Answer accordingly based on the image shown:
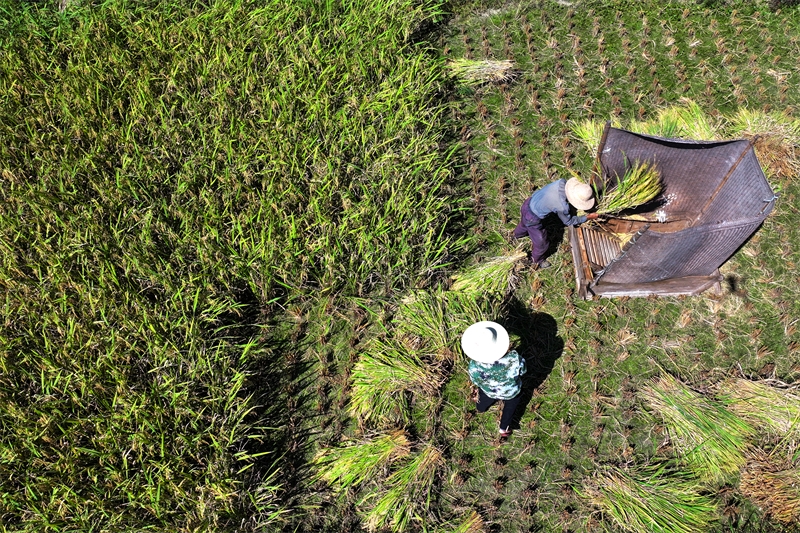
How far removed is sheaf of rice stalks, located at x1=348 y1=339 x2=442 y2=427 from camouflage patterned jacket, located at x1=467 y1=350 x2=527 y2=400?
1.68 ft

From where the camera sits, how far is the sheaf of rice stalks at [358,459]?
269 cm

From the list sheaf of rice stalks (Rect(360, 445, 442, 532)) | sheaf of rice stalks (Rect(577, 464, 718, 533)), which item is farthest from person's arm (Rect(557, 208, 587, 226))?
sheaf of rice stalks (Rect(360, 445, 442, 532))

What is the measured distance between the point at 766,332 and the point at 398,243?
2496mm

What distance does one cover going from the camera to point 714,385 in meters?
2.99

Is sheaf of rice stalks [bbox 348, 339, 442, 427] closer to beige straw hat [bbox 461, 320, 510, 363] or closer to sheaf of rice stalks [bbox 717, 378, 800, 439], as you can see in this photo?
beige straw hat [bbox 461, 320, 510, 363]

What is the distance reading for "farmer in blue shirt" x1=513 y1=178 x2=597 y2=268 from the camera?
2.92 meters

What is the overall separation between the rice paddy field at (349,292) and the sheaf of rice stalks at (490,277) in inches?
0.8

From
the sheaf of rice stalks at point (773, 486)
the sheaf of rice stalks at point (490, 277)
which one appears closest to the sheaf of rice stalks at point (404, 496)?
the sheaf of rice stalks at point (490, 277)

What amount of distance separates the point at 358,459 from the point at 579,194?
79.1 inches

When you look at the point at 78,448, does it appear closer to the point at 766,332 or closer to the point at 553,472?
the point at 553,472

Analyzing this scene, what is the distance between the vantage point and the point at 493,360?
233 cm

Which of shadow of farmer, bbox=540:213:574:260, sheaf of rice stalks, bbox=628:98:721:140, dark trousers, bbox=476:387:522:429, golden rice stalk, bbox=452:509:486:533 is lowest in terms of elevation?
golden rice stalk, bbox=452:509:486:533

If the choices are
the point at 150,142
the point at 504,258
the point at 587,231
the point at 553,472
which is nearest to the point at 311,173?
the point at 150,142

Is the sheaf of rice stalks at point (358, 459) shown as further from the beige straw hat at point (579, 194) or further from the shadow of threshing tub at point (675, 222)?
the beige straw hat at point (579, 194)
